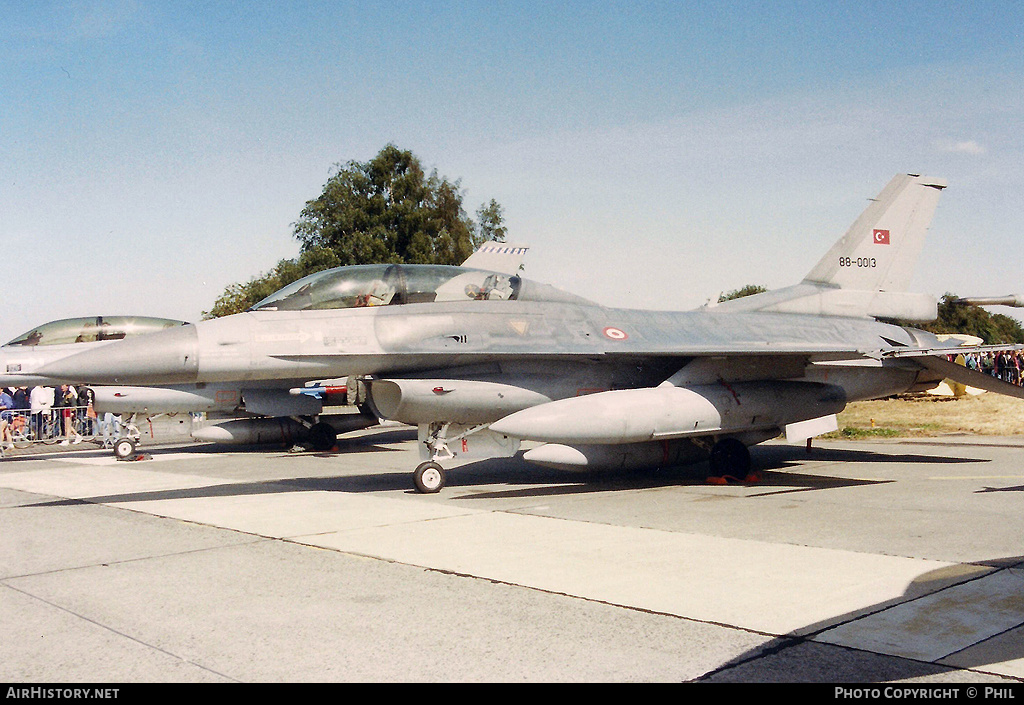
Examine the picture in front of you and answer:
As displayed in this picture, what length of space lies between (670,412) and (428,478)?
9.93ft

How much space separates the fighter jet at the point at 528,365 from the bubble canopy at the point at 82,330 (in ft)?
26.7

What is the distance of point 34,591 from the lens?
235 inches

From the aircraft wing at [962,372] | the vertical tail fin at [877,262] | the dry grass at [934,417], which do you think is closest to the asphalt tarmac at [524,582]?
the aircraft wing at [962,372]

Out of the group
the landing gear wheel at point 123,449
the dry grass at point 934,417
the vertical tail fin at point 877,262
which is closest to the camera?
the vertical tail fin at point 877,262

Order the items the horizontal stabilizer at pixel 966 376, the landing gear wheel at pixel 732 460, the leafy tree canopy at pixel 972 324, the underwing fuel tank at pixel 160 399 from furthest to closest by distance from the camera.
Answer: the leafy tree canopy at pixel 972 324 < the underwing fuel tank at pixel 160 399 < the landing gear wheel at pixel 732 460 < the horizontal stabilizer at pixel 966 376

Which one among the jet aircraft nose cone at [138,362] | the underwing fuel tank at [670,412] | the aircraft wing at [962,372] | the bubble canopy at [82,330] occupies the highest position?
the bubble canopy at [82,330]

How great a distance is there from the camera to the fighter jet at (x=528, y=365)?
9.56m

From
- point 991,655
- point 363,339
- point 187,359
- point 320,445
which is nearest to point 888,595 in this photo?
point 991,655

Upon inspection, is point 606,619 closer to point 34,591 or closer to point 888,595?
point 888,595

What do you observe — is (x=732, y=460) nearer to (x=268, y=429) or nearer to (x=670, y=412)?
(x=670, y=412)

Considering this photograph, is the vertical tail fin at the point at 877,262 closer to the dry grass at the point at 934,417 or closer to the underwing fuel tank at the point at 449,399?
the underwing fuel tank at the point at 449,399

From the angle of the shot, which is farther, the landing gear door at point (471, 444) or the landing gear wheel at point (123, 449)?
the landing gear wheel at point (123, 449)

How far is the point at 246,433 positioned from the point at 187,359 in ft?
27.8
